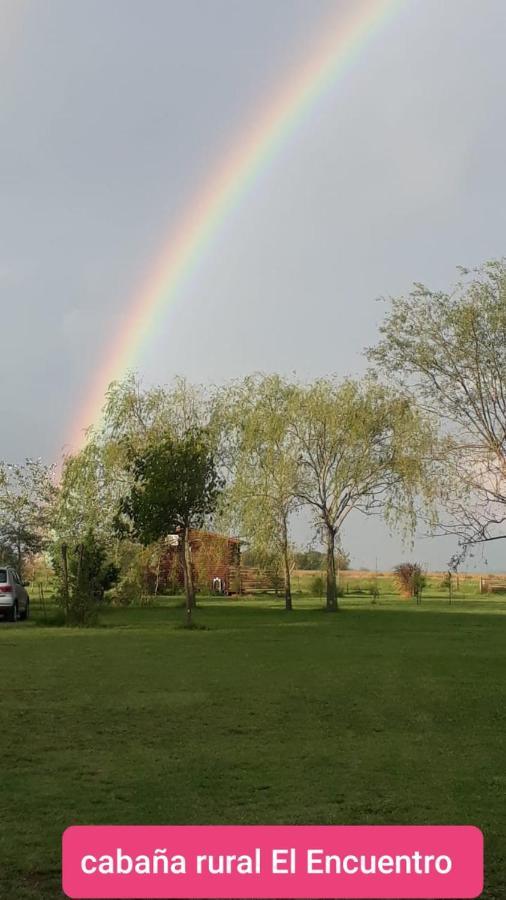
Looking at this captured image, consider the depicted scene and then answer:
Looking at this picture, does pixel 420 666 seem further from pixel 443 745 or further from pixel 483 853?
pixel 483 853

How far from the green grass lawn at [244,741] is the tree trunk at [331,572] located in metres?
17.7

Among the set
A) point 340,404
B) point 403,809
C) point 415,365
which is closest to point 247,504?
point 340,404

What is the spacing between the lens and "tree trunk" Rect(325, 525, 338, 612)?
35781mm

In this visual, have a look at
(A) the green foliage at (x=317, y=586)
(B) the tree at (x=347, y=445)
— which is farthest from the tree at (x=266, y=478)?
(A) the green foliage at (x=317, y=586)

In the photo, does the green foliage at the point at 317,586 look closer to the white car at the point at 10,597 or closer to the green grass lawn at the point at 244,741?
the white car at the point at 10,597

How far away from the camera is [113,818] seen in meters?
5.73

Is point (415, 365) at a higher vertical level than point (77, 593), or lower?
higher

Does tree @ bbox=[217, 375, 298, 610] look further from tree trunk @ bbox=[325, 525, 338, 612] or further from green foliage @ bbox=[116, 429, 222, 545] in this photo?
green foliage @ bbox=[116, 429, 222, 545]

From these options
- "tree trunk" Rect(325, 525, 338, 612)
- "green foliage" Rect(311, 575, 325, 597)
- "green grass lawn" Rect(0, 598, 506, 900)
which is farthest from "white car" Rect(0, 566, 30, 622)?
"green foliage" Rect(311, 575, 325, 597)

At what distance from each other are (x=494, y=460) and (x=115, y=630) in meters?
12.7

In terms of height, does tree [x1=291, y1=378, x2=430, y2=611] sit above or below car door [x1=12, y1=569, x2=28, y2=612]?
above

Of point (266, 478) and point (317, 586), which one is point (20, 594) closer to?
point (266, 478)

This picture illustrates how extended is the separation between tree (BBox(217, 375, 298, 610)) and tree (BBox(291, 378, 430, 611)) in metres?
0.66

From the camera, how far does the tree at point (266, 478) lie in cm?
3675
